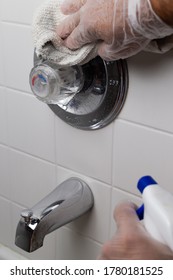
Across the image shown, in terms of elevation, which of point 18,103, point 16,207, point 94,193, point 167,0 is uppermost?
point 167,0

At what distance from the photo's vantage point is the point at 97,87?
639 millimetres

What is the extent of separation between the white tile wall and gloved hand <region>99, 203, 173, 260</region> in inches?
5.9

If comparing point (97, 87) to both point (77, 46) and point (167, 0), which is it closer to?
point (77, 46)

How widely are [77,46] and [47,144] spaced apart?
0.78 ft

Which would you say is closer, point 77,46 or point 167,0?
point 167,0

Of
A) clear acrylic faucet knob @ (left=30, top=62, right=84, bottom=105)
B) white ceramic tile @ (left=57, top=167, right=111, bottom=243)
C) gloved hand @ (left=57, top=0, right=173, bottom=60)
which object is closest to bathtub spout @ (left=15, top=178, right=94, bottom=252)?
white ceramic tile @ (left=57, top=167, right=111, bottom=243)

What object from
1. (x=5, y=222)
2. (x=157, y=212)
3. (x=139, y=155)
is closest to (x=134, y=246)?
(x=157, y=212)

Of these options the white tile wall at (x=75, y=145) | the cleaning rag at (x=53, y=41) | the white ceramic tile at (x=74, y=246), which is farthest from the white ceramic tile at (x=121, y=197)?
the cleaning rag at (x=53, y=41)

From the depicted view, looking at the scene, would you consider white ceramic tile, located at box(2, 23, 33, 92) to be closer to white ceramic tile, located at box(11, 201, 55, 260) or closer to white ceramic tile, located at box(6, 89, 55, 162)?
white ceramic tile, located at box(6, 89, 55, 162)

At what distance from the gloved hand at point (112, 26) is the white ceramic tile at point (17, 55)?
13cm

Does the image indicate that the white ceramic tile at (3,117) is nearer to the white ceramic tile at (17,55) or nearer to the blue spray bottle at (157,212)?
the white ceramic tile at (17,55)

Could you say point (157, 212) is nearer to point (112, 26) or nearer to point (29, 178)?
point (112, 26)

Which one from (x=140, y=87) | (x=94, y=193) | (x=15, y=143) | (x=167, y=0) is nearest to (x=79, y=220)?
(x=94, y=193)

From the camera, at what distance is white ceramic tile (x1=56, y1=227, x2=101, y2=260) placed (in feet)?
2.51
